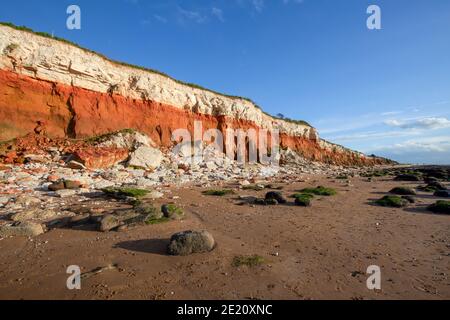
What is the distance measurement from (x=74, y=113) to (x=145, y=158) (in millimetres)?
7439

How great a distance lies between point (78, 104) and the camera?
2280cm

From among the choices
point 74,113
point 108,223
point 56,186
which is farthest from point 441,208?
point 74,113

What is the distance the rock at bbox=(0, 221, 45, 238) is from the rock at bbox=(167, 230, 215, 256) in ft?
15.3

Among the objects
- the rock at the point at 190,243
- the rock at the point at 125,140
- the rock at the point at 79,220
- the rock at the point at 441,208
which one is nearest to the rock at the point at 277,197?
the rock at the point at 441,208

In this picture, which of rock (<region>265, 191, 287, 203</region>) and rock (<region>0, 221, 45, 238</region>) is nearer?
rock (<region>0, 221, 45, 238</region>)

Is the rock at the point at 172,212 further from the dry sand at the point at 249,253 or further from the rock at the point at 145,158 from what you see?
the rock at the point at 145,158

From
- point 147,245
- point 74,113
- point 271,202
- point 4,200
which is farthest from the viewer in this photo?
point 74,113

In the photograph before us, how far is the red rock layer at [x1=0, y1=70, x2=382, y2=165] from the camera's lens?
64.2 feet

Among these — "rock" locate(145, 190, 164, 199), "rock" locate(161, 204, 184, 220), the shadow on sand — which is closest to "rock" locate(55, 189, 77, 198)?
"rock" locate(145, 190, 164, 199)

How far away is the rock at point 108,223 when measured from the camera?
8.50m

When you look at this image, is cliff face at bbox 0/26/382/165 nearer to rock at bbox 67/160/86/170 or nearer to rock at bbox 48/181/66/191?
rock at bbox 67/160/86/170

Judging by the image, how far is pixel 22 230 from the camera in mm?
8180

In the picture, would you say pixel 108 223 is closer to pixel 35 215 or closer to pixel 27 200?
pixel 35 215

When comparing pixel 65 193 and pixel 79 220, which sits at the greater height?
pixel 65 193
